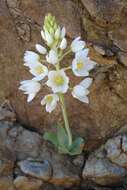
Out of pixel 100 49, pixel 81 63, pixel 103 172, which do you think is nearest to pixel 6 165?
pixel 103 172

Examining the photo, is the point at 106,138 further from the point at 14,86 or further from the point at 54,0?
the point at 54,0

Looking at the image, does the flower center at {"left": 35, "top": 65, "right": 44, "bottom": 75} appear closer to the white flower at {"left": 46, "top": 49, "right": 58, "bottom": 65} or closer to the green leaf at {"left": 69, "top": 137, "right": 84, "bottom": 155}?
the white flower at {"left": 46, "top": 49, "right": 58, "bottom": 65}

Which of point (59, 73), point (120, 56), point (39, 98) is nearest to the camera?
point (59, 73)

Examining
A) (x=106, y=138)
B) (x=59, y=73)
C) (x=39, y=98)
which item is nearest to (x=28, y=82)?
(x=59, y=73)

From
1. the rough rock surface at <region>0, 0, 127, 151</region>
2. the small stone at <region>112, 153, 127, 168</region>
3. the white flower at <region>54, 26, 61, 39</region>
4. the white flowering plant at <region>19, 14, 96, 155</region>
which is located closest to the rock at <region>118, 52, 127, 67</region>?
the rough rock surface at <region>0, 0, 127, 151</region>

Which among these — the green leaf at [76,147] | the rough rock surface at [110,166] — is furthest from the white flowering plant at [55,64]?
the rough rock surface at [110,166]

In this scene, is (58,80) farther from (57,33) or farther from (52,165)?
(52,165)
